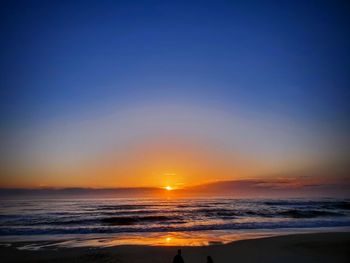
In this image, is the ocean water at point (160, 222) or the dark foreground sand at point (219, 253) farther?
the ocean water at point (160, 222)

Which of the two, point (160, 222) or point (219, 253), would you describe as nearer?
point (219, 253)

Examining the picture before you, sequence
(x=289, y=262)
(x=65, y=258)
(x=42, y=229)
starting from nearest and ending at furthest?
(x=289, y=262), (x=65, y=258), (x=42, y=229)

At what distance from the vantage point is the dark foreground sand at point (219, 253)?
14844 mm

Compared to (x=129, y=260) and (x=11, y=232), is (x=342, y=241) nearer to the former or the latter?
(x=129, y=260)

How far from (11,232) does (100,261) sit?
15.8 metres

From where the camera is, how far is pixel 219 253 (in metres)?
15.8

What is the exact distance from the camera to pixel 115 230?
89.8 feet

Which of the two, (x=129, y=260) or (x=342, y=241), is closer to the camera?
(x=129, y=260)

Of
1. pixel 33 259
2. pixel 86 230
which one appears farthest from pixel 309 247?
pixel 86 230

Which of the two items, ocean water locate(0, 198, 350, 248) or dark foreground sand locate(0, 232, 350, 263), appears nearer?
dark foreground sand locate(0, 232, 350, 263)

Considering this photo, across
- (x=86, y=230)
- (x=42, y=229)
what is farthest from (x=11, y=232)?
(x=86, y=230)

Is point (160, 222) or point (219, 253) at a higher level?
point (160, 222)

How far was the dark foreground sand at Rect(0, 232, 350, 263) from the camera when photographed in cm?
1484

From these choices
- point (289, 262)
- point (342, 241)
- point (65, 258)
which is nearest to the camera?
point (289, 262)
